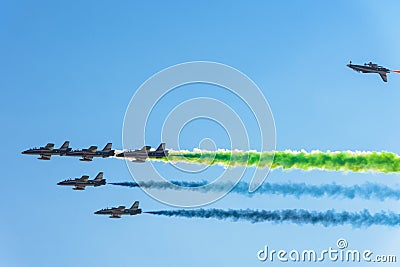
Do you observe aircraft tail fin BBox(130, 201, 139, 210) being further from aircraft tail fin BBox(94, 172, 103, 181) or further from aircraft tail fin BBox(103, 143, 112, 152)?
aircraft tail fin BBox(103, 143, 112, 152)

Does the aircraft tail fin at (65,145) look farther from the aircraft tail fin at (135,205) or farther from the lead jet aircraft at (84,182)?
the aircraft tail fin at (135,205)

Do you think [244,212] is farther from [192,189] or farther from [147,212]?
[147,212]

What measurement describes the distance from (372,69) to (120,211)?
180 ft

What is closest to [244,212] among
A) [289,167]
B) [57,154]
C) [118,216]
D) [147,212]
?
[289,167]

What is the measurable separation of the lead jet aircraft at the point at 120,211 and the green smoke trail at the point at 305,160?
1749 cm

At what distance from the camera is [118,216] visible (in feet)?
523

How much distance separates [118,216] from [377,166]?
2110 inches

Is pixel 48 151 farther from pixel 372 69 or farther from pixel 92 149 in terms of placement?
pixel 372 69

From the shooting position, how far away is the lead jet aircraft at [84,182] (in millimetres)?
160750

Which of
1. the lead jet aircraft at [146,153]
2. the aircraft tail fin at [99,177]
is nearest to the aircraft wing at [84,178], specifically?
the aircraft tail fin at [99,177]

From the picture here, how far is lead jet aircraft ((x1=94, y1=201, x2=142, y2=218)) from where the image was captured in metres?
156

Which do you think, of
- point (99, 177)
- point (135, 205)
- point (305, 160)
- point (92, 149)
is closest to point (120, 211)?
point (135, 205)

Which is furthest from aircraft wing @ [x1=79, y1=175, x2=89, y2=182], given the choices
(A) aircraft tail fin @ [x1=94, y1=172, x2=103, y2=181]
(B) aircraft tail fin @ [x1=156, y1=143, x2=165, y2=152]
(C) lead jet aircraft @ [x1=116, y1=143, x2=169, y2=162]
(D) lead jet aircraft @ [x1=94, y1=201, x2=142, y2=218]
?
(B) aircraft tail fin @ [x1=156, y1=143, x2=165, y2=152]

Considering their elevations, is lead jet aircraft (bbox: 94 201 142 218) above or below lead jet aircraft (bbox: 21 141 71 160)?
below
